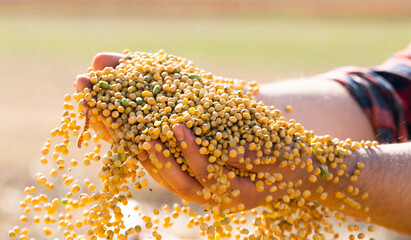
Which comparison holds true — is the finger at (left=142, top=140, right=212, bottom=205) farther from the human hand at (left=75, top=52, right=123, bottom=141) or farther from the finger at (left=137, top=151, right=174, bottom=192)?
the human hand at (left=75, top=52, right=123, bottom=141)

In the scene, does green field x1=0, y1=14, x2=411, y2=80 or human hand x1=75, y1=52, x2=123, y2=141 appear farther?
green field x1=0, y1=14, x2=411, y2=80

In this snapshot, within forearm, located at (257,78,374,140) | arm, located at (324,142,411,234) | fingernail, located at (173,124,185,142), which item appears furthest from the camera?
forearm, located at (257,78,374,140)

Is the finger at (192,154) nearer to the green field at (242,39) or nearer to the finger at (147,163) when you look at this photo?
the finger at (147,163)

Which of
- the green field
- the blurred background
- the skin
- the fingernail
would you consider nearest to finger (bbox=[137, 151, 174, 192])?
the skin

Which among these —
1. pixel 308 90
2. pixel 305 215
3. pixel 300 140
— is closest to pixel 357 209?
pixel 305 215

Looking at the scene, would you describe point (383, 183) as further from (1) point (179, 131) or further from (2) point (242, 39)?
(2) point (242, 39)

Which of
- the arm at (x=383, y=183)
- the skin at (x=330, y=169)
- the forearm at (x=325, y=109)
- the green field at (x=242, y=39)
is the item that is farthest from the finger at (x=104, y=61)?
the green field at (x=242, y=39)

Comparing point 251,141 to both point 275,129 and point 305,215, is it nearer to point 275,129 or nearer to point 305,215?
point 275,129

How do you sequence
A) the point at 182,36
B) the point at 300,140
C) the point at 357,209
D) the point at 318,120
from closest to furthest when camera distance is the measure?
the point at 300,140 → the point at 357,209 → the point at 318,120 → the point at 182,36

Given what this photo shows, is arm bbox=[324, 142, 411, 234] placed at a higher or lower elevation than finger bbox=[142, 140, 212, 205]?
lower
